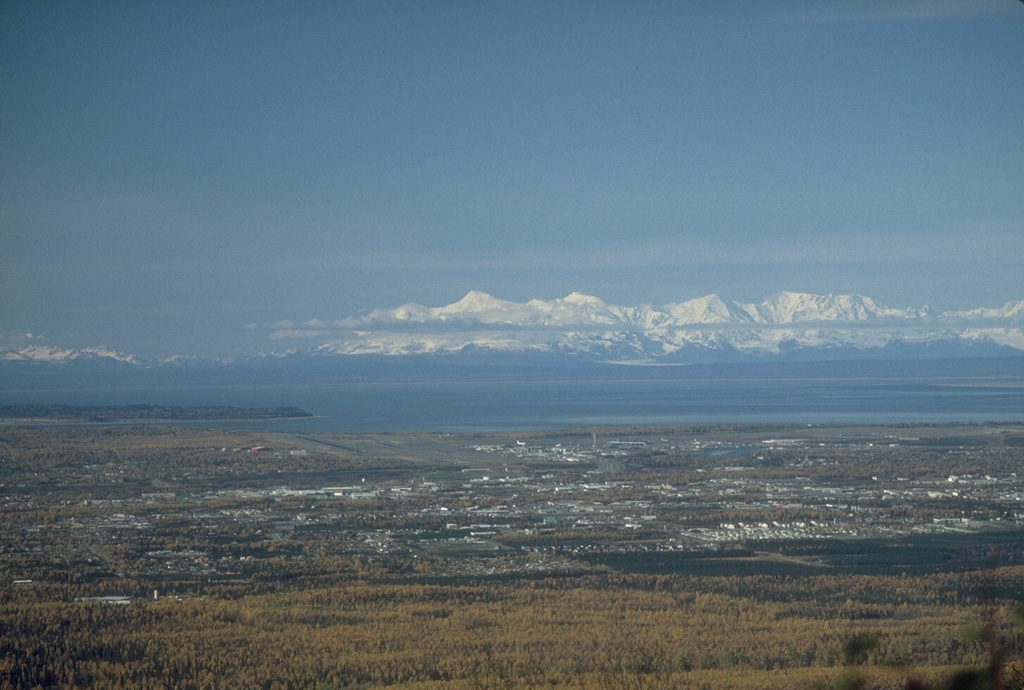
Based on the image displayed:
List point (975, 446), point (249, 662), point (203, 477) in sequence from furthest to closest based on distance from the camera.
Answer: point (975, 446), point (203, 477), point (249, 662)

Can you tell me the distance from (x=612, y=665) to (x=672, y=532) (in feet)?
51.2

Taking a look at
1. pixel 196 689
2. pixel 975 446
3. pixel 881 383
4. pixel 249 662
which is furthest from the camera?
pixel 881 383

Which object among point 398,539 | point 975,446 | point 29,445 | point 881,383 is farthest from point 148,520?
point 881,383

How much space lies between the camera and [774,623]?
22.6 metres

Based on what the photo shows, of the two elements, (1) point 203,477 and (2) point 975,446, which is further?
(2) point 975,446

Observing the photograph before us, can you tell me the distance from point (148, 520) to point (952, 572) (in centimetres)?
2427

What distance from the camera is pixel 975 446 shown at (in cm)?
5941

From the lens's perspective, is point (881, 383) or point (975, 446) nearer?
point (975, 446)

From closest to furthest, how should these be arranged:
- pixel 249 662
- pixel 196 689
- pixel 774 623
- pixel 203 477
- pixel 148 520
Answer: pixel 196 689 → pixel 249 662 → pixel 774 623 → pixel 148 520 → pixel 203 477

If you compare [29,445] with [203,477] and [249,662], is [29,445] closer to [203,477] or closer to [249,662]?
[203,477]

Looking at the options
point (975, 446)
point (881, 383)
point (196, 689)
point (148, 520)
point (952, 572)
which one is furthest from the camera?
point (881, 383)

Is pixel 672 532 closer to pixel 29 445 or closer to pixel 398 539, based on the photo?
pixel 398 539

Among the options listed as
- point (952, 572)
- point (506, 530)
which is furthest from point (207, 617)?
point (952, 572)

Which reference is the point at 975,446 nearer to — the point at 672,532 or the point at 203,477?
the point at 672,532
